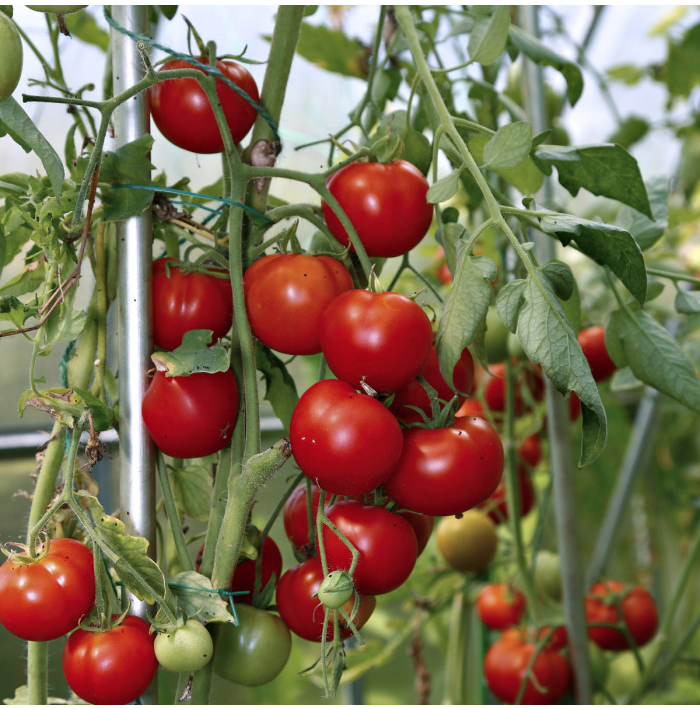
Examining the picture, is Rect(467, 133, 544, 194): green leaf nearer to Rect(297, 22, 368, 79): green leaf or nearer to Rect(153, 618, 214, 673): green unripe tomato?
Rect(297, 22, 368, 79): green leaf

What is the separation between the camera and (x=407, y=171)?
0.44 metres

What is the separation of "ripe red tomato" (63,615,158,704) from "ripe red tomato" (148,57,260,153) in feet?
0.98

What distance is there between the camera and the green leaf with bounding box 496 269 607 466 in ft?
1.13

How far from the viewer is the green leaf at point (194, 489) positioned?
1.57 feet

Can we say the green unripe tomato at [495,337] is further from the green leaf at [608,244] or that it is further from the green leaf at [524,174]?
the green leaf at [608,244]

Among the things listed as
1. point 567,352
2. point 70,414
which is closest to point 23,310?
point 70,414

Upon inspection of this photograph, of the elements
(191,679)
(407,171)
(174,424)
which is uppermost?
(407,171)

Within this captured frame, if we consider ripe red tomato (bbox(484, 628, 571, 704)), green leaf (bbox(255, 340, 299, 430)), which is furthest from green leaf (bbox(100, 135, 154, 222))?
ripe red tomato (bbox(484, 628, 571, 704))

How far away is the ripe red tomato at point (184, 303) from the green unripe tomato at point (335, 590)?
18 centimetres

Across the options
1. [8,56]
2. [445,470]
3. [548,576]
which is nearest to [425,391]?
[445,470]

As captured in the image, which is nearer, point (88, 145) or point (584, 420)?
point (584, 420)

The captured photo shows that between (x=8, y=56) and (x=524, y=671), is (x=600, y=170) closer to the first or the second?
(x=8, y=56)

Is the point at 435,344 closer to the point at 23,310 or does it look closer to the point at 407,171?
the point at 407,171

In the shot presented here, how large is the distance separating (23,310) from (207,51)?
0.20 meters
